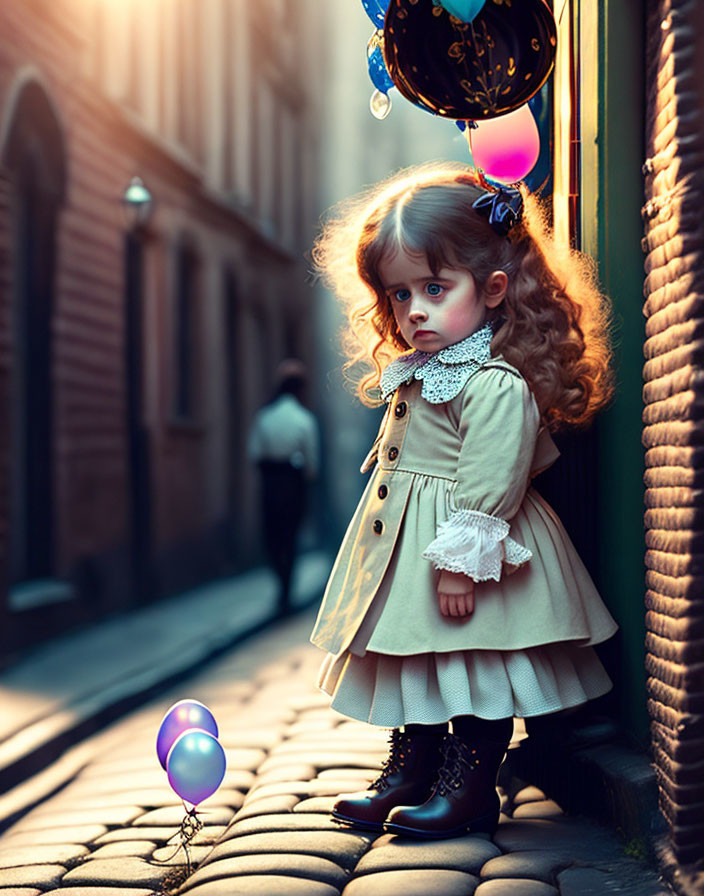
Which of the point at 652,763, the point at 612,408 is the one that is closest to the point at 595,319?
the point at 612,408

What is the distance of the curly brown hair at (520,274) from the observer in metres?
3.40

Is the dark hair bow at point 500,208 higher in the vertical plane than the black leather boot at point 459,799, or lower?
higher

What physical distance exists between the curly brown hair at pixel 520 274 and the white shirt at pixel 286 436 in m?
6.73

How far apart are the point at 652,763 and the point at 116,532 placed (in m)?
8.06

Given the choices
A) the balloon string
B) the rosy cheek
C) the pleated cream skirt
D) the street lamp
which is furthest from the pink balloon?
the street lamp

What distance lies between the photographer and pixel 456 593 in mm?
3219

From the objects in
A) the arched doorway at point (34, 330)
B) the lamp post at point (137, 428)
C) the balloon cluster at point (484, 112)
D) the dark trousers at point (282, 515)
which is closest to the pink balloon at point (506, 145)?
the balloon cluster at point (484, 112)

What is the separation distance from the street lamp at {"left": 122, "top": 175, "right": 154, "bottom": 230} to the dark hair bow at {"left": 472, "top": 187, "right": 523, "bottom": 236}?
7805mm

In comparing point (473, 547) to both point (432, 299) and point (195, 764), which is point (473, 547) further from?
point (195, 764)

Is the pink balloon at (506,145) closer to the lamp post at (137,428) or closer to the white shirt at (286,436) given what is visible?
the white shirt at (286,436)

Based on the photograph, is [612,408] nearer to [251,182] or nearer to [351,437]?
[251,182]

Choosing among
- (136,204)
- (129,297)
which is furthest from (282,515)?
(136,204)

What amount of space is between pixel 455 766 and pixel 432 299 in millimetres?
1239

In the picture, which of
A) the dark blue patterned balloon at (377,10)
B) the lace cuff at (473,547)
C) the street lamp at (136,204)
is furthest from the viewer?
the street lamp at (136,204)
